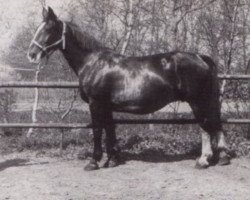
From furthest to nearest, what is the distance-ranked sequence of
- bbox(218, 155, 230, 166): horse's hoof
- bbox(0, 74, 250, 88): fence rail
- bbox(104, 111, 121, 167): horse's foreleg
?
bbox(0, 74, 250, 88): fence rail, bbox(104, 111, 121, 167): horse's foreleg, bbox(218, 155, 230, 166): horse's hoof

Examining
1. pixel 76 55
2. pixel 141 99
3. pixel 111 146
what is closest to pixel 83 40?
pixel 76 55

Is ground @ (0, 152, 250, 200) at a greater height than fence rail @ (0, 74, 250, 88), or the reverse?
fence rail @ (0, 74, 250, 88)

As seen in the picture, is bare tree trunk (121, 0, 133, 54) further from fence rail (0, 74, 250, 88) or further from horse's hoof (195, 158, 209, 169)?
horse's hoof (195, 158, 209, 169)

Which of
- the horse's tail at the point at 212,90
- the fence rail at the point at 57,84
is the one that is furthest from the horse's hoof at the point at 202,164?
the fence rail at the point at 57,84

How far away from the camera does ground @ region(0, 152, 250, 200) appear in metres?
5.34

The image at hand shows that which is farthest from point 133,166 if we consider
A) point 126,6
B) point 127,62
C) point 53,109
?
point 126,6

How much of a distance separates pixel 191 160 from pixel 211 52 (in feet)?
18.5

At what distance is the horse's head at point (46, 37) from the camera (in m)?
6.77

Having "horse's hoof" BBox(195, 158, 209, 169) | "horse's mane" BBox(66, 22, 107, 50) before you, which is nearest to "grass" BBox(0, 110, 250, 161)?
"horse's hoof" BBox(195, 158, 209, 169)

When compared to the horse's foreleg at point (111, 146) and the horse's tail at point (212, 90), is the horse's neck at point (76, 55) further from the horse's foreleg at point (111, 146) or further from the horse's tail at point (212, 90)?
the horse's tail at point (212, 90)

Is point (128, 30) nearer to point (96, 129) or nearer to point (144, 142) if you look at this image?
point (144, 142)

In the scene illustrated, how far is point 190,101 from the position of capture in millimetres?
6730

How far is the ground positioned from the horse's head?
1746mm

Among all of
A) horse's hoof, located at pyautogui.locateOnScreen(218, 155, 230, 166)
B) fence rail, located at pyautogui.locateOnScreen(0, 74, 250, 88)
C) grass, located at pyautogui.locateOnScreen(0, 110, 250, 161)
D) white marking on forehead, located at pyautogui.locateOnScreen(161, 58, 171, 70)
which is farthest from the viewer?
grass, located at pyautogui.locateOnScreen(0, 110, 250, 161)
